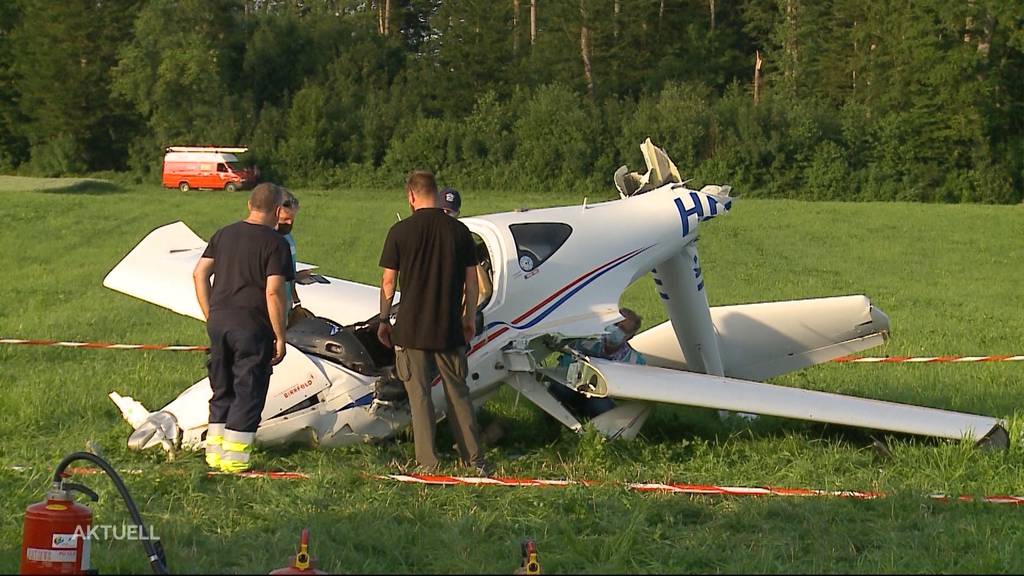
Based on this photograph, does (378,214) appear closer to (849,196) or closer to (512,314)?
(849,196)

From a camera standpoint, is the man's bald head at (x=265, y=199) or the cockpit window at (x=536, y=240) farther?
the cockpit window at (x=536, y=240)

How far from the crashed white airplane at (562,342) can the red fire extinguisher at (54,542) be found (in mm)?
2734

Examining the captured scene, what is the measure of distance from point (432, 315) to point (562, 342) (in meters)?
1.30

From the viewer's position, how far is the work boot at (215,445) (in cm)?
682

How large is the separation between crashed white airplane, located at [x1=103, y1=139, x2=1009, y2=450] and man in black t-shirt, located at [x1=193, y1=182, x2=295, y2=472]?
39 cm

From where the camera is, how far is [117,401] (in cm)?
779

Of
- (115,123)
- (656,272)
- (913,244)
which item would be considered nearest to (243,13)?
(115,123)

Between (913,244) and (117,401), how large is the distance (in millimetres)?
26888

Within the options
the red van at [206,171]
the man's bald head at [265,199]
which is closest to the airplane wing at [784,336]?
the man's bald head at [265,199]

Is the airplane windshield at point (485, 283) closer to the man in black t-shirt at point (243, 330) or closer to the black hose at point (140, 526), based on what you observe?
the man in black t-shirt at point (243, 330)

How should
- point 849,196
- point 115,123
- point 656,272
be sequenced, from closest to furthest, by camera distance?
point 656,272
point 849,196
point 115,123

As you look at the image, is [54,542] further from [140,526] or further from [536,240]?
[536,240]

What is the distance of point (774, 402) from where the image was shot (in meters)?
7.45

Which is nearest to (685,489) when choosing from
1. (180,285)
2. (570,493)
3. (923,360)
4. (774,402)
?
(570,493)
